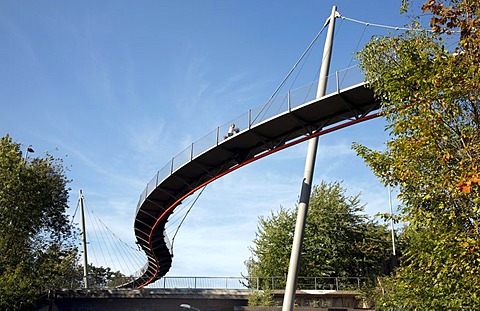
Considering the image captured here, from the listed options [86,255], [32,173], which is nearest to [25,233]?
[32,173]

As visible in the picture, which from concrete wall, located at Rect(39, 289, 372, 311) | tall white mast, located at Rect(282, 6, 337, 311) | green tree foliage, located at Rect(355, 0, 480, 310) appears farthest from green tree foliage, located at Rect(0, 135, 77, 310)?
Answer: green tree foliage, located at Rect(355, 0, 480, 310)

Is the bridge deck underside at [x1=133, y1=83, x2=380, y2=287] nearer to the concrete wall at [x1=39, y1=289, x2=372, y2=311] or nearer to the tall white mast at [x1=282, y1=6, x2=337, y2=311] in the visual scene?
the tall white mast at [x1=282, y1=6, x2=337, y2=311]

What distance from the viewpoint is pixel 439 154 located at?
10.5 m

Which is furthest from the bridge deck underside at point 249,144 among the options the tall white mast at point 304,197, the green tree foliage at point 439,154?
the green tree foliage at point 439,154

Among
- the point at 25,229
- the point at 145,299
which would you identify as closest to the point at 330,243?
the point at 145,299

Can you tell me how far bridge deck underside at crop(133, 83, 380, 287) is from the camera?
22578 mm

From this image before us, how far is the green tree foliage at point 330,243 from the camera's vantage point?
41688 millimetres

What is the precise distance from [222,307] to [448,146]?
28259mm

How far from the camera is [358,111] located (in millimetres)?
22938

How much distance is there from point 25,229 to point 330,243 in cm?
2623

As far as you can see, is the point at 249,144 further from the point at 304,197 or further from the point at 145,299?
the point at 145,299

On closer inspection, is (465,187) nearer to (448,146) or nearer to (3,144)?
(448,146)

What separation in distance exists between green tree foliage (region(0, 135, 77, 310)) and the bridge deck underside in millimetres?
6841

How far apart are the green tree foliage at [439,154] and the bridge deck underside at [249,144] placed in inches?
356
